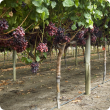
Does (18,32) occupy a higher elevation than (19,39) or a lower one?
higher

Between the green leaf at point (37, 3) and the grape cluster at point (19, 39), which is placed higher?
the green leaf at point (37, 3)

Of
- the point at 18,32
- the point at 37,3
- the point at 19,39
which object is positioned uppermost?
the point at 37,3

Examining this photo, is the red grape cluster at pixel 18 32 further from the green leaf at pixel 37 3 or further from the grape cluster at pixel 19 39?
the green leaf at pixel 37 3

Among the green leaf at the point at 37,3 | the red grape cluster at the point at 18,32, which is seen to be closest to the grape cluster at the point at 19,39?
the red grape cluster at the point at 18,32

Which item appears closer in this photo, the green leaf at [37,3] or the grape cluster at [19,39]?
the green leaf at [37,3]

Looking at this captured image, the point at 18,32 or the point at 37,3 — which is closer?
the point at 37,3

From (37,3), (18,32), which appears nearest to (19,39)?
(18,32)

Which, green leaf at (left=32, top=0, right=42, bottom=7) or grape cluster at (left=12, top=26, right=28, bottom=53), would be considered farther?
grape cluster at (left=12, top=26, right=28, bottom=53)

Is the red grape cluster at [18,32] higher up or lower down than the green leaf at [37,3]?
lower down

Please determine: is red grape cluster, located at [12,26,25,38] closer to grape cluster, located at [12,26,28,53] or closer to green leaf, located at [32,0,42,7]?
grape cluster, located at [12,26,28,53]

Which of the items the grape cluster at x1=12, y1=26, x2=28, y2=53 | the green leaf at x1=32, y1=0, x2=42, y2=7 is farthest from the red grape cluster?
the green leaf at x1=32, y1=0, x2=42, y2=7

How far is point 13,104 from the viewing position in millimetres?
4957

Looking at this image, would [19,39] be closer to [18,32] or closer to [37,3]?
[18,32]

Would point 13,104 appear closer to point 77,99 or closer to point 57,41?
point 77,99
